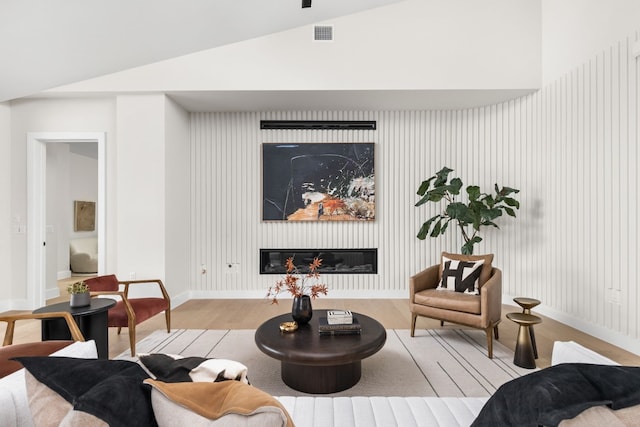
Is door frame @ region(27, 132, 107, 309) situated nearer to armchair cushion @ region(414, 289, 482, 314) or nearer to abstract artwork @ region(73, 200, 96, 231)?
abstract artwork @ region(73, 200, 96, 231)

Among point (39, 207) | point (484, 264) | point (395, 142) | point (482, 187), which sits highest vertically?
point (395, 142)

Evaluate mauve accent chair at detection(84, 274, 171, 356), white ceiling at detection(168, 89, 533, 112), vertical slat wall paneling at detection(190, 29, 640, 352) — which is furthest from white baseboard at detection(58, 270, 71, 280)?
white ceiling at detection(168, 89, 533, 112)

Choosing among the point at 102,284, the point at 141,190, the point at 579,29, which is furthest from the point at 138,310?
the point at 579,29

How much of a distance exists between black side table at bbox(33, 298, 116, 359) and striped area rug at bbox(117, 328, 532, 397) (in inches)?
15.4

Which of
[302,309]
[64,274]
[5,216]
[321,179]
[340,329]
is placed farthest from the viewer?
[64,274]

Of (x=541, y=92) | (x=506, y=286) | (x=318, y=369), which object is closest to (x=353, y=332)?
(x=318, y=369)

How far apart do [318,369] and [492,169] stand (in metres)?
3.93

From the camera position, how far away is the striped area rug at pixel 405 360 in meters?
→ 2.35

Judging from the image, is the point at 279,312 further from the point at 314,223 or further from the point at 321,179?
the point at 321,179

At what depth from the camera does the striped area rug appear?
235cm

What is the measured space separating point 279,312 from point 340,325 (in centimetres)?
202

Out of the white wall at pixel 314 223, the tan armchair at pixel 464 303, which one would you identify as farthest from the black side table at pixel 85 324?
the tan armchair at pixel 464 303

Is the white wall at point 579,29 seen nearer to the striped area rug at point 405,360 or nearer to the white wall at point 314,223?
the white wall at point 314,223

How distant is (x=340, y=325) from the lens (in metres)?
2.44
